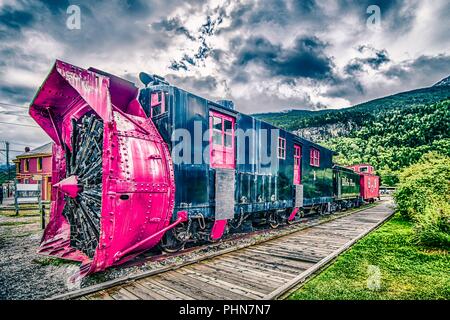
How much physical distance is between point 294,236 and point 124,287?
6.08 m

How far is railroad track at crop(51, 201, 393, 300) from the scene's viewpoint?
385 cm

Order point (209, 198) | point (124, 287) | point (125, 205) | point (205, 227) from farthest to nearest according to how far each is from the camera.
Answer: point (205, 227) → point (209, 198) → point (125, 205) → point (124, 287)

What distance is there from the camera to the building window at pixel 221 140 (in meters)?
6.87

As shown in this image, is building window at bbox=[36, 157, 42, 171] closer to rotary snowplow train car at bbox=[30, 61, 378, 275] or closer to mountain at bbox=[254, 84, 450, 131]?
rotary snowplow train car at bbox=[30, 61, 378, 275]

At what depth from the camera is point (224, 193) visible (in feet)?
22.5

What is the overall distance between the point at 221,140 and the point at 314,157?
8.01 meters

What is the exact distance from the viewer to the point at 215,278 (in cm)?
461

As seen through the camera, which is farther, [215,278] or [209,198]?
[209,198]

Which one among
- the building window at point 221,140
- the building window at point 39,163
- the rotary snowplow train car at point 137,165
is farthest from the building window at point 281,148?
the building window at point 39,163

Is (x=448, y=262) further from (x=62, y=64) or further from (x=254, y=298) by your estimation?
(x=62, y=64)

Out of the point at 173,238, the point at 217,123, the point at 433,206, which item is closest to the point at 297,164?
the point at 433,206

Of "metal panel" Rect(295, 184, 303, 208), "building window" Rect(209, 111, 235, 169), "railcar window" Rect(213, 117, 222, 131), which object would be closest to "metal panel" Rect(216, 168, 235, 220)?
"building window" Rect(209, 111, 235, 169)

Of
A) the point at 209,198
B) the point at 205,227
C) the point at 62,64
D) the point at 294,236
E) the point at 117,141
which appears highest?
the point at 62,64
